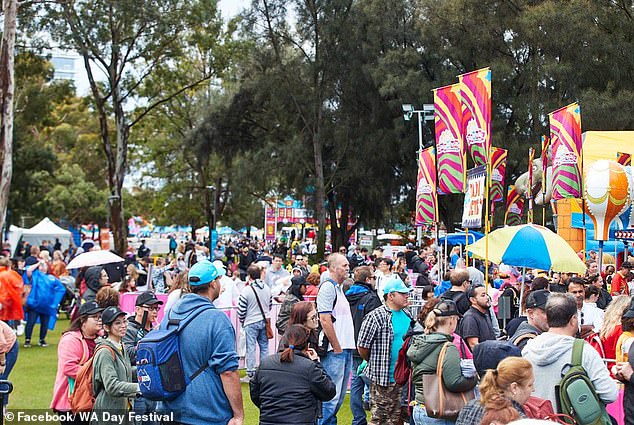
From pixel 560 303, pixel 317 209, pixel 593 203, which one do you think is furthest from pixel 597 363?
pixel 317 209

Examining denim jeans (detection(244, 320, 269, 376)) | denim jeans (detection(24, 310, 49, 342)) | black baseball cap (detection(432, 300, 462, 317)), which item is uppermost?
black baseball cap (detection(432, 300, 462, 317))

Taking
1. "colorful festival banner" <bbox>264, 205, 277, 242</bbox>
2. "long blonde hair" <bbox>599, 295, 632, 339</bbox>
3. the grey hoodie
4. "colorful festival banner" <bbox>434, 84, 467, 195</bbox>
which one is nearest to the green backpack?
the grey hoodie

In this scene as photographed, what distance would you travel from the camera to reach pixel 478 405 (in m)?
4.90

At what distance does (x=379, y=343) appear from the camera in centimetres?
783

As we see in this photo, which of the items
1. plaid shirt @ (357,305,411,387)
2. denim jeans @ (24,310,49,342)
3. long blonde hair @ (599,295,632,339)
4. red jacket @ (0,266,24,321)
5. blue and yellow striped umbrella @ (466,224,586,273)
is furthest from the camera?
denim jeans @ (24,310,49,342)

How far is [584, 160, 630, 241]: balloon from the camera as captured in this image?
1605 centimetres

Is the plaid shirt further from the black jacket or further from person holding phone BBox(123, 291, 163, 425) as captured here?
person holding phone BBox(123, 291, 163, 425)

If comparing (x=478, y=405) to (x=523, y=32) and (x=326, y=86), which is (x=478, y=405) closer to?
(x=523, y=32)

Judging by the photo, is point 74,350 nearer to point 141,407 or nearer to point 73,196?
point 141,407

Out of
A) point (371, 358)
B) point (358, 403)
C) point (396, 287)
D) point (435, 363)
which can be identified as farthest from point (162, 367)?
point (358, 403)

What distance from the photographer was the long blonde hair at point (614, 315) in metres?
6.73

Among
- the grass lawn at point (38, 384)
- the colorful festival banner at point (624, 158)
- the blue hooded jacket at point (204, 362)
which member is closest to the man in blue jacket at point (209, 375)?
the blue hooded jacket at point (204, 362)

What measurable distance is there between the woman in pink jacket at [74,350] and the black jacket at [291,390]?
146 cm

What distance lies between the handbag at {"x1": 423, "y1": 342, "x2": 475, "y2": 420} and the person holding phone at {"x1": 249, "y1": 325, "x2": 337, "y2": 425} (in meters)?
0.67
